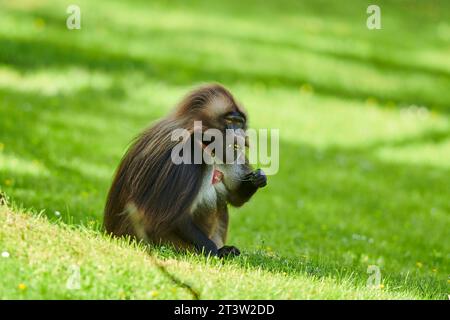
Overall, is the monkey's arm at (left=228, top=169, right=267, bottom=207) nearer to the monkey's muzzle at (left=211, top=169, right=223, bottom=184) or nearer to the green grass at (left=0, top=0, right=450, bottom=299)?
the monkey's muzzle at (left=211, top=169, right=223, bottom=184)

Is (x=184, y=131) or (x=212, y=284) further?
(x=184, y=131)

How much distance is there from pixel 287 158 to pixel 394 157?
2.17m

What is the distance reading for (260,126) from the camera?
16000 mm

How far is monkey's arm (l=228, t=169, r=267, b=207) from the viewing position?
25.6ft

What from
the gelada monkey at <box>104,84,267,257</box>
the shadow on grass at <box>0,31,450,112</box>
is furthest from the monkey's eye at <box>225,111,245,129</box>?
the shadow on grass at <box>0,31,450,112</box>

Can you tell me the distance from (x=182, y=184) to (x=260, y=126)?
8736 mm

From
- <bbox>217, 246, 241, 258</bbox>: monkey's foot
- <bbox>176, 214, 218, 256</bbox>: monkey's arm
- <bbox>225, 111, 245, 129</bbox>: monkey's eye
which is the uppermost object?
<bbox>225, 111, 245, 129</bbox>: monkey's eye

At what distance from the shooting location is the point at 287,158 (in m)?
14.9

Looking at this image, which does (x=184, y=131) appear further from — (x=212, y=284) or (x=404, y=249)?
(x=404, y=249)

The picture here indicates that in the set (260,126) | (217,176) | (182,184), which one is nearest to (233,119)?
(217,176)

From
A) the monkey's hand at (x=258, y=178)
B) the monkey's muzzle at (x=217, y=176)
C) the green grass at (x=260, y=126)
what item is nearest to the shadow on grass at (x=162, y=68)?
the green grass at (x=260, y=126)

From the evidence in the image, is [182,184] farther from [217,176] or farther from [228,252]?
[228,252]

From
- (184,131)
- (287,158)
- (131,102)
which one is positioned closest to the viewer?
(184,131)
